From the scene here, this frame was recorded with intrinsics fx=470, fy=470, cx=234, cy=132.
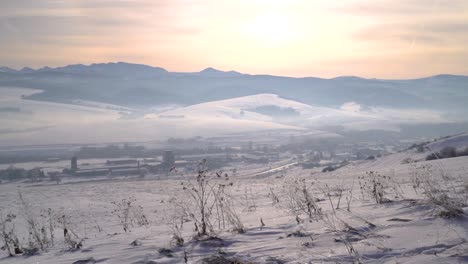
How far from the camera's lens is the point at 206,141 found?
47375 mm

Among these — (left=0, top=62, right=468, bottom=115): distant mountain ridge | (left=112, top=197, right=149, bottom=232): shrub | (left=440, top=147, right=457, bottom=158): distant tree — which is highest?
(left=0, top=62, right=468, bottom=115): distant mountain ridge

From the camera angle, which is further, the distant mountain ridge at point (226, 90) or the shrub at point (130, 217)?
the distant mountain ridge at point (226, 90)

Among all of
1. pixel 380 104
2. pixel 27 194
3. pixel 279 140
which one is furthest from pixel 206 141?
pixel 380 104

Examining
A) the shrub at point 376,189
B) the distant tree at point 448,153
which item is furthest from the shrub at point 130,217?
the distant tree at point 448,153

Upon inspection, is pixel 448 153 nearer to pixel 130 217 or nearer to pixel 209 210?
pixel 130 217

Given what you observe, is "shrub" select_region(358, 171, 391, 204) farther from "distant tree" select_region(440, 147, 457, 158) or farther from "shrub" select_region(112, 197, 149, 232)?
"distant tree" select_region(440, 147, 457, 158)

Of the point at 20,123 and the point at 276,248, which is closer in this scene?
the point at 276,248

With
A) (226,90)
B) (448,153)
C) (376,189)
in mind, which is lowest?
(448,153)

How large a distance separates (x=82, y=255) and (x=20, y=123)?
192 ft

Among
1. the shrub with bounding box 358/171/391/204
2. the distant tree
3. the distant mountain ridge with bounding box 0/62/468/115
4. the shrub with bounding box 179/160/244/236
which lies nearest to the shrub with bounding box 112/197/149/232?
the shrub with bounding box 179/160/244/236

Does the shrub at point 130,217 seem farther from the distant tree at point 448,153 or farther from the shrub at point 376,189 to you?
the distant tree at point 448,153

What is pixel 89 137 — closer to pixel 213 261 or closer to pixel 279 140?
pixel 279 140

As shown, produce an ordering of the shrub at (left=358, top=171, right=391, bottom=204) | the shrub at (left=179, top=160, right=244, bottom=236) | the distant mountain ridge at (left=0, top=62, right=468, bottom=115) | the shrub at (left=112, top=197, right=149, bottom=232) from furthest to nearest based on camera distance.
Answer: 1. the distant mountain ridge at (left=0, top=62, right=468, bottom=115)
2. the shrub at (left=112, top=197, right=149, bottom=232)
3. the shrub at (left=358, top=171, right=391, bottom=204)
4. the shrub at (left=179, top=160, right=244, bottom=236)

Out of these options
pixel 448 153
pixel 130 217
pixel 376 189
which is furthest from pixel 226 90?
pixel 376 189
